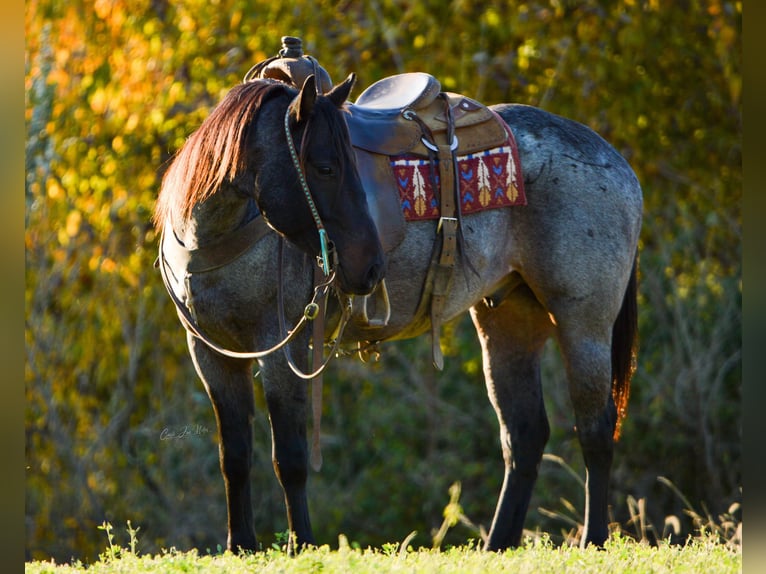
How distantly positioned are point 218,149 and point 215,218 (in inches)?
11.8

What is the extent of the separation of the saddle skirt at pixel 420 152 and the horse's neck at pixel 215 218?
1.73ft

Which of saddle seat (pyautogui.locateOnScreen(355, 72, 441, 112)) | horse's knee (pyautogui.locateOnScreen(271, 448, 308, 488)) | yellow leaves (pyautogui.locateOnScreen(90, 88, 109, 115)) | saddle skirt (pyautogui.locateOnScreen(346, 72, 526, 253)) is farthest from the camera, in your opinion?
yellow leaves (pyautogui.locateOnScreen(90, 88, 109, 115))

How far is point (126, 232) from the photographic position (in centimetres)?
941

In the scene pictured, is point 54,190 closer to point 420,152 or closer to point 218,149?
point 420,152

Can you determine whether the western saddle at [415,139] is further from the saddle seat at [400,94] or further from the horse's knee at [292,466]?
the horse's knee at [292,466]

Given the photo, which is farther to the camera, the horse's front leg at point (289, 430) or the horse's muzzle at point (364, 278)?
the horse's front leg at point (289, 430)

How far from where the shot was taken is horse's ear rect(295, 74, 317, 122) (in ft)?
11.4

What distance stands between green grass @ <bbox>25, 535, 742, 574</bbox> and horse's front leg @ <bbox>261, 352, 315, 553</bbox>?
20cm

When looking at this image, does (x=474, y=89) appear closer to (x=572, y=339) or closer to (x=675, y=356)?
(x=675, y=356)

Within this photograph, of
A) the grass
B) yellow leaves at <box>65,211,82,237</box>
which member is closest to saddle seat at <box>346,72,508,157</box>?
the grass

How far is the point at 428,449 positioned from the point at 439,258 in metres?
6.02

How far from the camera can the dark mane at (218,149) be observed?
3586mm

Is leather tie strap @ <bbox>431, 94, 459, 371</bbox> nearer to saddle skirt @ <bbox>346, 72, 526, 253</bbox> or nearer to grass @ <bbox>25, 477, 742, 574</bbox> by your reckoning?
saddle skirt @ <bbox>346, 72, 526, 253</bbox>

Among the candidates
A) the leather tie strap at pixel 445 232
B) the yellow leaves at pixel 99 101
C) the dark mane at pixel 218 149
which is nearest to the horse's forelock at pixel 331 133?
the dark mane at pixel 218 149
